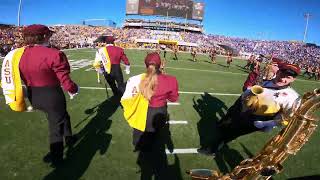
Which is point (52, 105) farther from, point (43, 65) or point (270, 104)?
point (270, 104)

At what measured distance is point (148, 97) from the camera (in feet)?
15.0

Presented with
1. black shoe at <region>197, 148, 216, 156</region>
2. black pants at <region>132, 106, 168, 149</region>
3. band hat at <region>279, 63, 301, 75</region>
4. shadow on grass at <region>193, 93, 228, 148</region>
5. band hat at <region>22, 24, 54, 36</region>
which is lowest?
shadow on grass at <region>193, 93, 228, 148</region>

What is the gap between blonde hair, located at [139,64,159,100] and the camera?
14.7ft

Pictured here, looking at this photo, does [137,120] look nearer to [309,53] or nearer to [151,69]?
[151,69]

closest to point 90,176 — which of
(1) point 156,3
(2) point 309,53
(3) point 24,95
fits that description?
(3) point 24,95

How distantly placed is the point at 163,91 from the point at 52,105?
5.53 feet

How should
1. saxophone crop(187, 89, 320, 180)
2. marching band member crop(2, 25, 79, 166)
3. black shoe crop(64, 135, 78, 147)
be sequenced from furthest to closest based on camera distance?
black shoe crop(64, 135, 78, 147)
marching band member crop(2, 25, 79, 166)
saxophone crop(187, 89, 320, 180)

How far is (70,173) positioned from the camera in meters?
5.06

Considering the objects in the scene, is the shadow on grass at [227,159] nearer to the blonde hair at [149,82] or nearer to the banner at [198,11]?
the blonde hair at [149,82]

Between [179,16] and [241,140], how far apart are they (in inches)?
3407

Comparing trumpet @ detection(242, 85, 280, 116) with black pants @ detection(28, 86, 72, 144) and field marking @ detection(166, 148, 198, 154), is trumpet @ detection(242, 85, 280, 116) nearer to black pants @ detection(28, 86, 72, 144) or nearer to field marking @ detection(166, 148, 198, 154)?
field marking @ detection(166, 148, 198, 154)

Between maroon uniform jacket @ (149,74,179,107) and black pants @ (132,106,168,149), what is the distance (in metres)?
0.09

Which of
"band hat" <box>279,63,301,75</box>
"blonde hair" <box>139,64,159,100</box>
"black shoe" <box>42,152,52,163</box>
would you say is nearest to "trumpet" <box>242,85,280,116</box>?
"band hat" <box>279,63,301,75</box>

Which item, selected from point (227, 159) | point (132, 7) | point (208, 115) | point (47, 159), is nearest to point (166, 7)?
point (132, 7)
